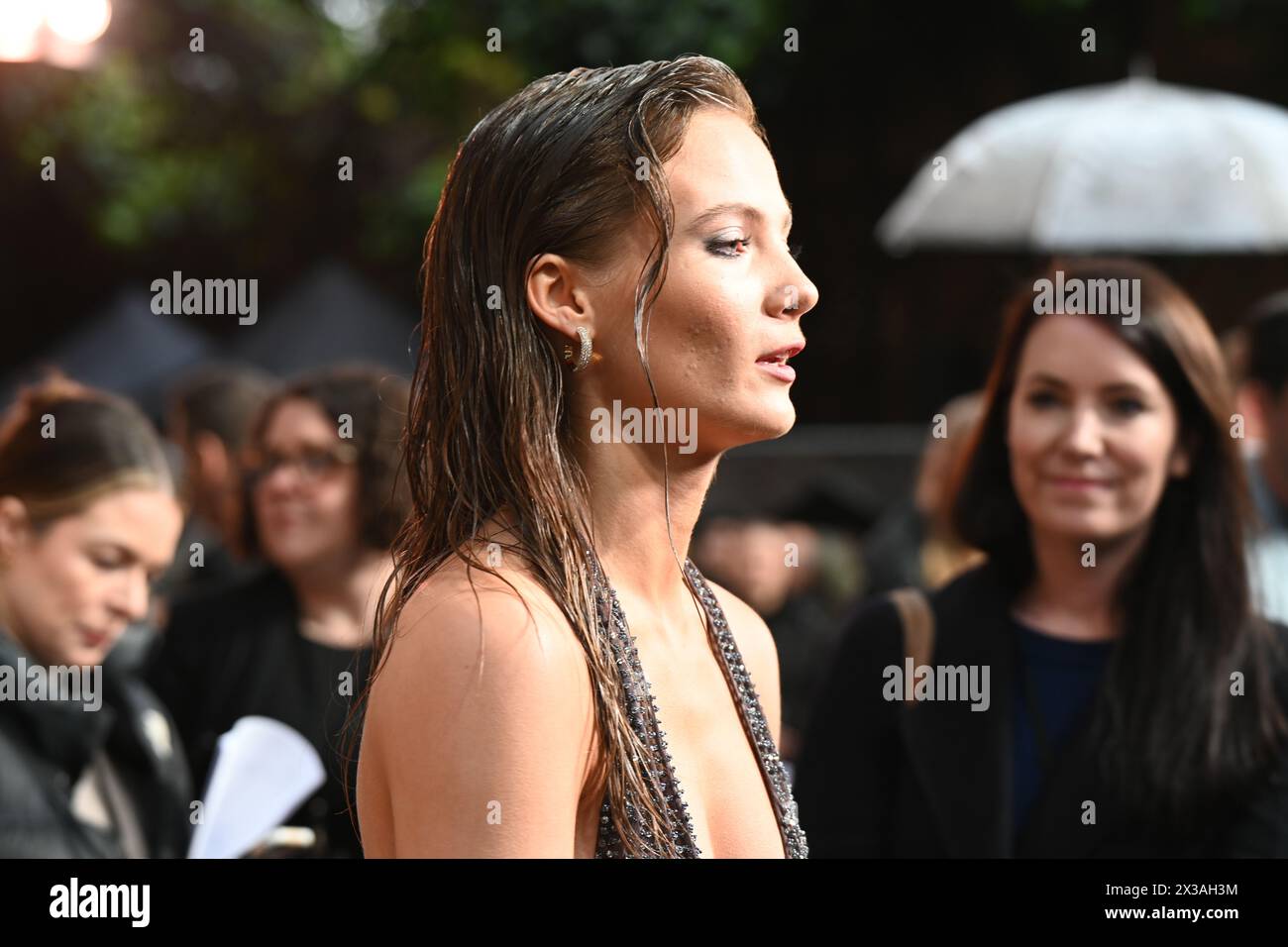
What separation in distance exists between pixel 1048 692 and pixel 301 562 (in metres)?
1.98

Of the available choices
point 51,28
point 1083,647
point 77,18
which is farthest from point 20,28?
point 1083,647

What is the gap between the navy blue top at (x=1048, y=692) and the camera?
9.89 ft

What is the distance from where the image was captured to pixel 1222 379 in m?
3.28

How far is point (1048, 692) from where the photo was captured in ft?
10.2

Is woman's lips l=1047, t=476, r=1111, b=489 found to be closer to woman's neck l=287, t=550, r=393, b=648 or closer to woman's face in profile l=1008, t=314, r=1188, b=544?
woman's face in profile l=1008, t=314, r=1188, b=544

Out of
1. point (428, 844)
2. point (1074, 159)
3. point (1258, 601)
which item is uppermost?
point (1074, 159)

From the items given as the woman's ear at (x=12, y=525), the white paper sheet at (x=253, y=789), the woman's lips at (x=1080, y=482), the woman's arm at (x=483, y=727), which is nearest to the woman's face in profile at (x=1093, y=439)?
the woman's lips at (x=1080, y=482)

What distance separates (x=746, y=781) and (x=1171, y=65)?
11851mm

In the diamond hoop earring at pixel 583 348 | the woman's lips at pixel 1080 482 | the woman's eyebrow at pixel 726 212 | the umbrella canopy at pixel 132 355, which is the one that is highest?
the umbrella canopy at pixel 132 355

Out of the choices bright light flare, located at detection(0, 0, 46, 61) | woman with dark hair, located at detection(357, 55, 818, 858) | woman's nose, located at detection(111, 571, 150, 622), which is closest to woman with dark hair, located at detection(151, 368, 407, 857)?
woman's nose, located at detection(111, 571, 150, 622)

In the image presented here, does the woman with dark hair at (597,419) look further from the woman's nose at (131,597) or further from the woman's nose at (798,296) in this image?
the woman's nose at (131,597)

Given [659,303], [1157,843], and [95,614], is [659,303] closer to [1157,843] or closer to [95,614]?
[1157,843]

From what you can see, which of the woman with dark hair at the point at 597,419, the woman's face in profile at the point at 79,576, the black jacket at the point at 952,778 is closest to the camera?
the woman with dark hair at the point at 597,419
